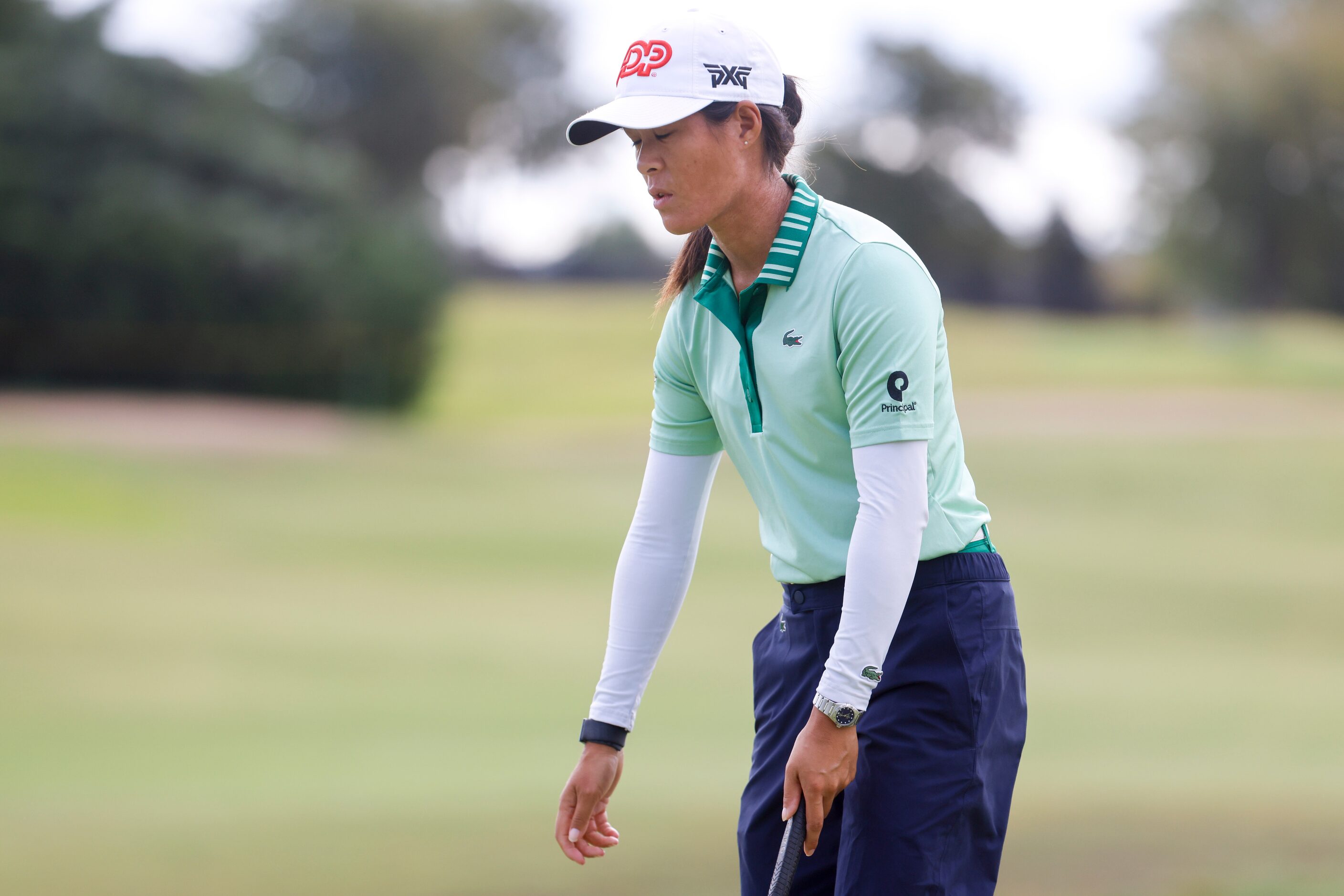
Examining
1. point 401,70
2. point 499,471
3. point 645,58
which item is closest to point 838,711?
point 645,58

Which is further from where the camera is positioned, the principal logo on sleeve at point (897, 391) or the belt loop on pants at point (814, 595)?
the belt loop on pants at point (814, 595)

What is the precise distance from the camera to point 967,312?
44812 mm

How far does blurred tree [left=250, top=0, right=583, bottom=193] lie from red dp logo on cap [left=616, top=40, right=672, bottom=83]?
135ft

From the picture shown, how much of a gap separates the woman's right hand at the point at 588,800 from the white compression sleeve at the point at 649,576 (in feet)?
0.23

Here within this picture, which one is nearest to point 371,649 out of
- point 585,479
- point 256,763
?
point 256,763

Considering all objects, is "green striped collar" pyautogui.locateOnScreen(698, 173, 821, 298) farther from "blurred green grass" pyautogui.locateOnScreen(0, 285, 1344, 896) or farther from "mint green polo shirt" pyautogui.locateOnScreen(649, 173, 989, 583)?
"blurred green grass" pyautogui.locateOnScreen(0, 285, 1344, 896)

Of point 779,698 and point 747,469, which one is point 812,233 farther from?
point 779,698

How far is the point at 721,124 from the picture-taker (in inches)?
94.7

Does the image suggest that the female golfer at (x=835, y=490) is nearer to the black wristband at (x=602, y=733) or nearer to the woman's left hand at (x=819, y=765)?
the woman's left hand at (x=819, y=765)

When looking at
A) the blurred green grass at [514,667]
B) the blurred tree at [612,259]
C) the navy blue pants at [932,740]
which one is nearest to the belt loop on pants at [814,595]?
the navy blue pants at [932,740]

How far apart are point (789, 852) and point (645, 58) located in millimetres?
1293

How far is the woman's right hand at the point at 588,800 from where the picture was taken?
270 cm

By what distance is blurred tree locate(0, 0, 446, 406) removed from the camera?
87.4 feet

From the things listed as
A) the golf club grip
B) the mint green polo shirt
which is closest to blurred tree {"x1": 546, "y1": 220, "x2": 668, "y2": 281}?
the mint green polo shirt
